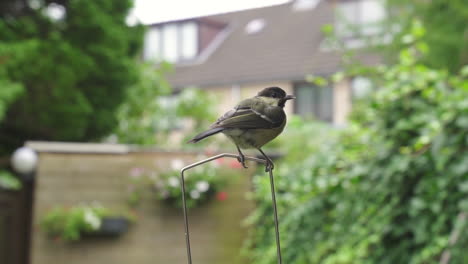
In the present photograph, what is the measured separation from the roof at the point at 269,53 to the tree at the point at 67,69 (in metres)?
6.96

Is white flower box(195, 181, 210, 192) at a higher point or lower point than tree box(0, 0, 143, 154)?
lower

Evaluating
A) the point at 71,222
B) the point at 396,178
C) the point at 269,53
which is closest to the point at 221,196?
the point at 71,222

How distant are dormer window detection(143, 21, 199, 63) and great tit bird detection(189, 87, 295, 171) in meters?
14.4

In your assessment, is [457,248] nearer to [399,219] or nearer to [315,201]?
[399,219]

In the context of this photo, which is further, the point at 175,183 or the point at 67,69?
the point at 67,69

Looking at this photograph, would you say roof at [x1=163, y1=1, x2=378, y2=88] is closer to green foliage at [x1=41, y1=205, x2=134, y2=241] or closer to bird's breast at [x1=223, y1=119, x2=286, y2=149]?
green foliage at [x1=41, y1=205, x2=134, y2=241]

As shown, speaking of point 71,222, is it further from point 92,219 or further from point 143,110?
point 143,110

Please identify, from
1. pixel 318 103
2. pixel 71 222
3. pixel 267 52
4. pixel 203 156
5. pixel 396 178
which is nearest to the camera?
pixel 396 178

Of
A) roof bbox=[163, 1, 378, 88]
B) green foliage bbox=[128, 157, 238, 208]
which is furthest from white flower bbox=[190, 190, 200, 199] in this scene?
roof bbox=[163, 1, 378, 88]

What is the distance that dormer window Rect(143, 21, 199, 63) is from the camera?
1559 cm

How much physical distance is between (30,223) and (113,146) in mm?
1197

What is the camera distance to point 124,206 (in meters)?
6.39

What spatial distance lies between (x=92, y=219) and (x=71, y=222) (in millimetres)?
201

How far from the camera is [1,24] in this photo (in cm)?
660
